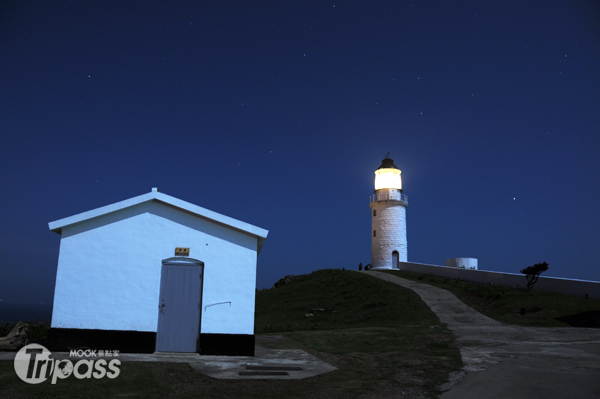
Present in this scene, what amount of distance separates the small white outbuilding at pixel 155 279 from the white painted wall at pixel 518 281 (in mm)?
17969

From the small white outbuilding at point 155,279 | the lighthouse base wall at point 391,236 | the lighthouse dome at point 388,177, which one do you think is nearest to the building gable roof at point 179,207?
the small white outbuilding at point 155,279

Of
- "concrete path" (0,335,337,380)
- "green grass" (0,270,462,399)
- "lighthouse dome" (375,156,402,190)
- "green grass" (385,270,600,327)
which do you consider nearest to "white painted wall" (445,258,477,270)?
"green grass" (385,270,600,327)

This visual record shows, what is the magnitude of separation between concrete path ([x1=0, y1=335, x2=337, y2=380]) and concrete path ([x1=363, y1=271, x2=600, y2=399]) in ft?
10.6

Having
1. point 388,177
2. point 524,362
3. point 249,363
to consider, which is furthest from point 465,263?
point 249,363

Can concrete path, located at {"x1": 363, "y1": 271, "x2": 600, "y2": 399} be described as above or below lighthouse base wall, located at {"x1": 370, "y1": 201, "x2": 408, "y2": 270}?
below

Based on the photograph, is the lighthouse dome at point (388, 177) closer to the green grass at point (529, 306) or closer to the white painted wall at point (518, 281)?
the white painted wall at point (518, 281)

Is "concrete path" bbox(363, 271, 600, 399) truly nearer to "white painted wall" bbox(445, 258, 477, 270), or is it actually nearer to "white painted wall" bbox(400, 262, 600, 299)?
"white painted wall" bbox(400, 262, 600, 299)

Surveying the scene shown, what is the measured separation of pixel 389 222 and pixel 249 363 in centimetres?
3578

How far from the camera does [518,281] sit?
26531 millimetres

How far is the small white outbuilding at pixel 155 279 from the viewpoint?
11.6 meters

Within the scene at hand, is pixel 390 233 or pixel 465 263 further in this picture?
pixel 390 233

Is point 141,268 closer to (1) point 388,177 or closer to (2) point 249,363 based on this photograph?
(2) point 249,363

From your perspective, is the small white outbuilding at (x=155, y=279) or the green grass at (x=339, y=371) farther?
the small white outbuilding at (x=155, y=279)

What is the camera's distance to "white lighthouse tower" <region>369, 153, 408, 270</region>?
44.6m
